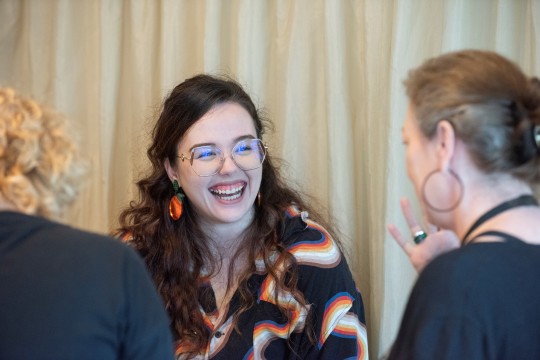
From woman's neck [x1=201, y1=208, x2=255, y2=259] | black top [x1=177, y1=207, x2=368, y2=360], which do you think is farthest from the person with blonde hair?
woman's neck [x1=201, y1=208, x2=255, y2=259]

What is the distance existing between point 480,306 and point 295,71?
1269 mm

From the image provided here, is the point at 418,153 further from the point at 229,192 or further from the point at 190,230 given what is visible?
the point at 190,230

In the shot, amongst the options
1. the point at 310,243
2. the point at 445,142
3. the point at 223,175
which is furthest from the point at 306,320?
the point at 445,142

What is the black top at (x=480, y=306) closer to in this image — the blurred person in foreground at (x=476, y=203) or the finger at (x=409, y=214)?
the blurred person in foreground at (x=476, y=203)

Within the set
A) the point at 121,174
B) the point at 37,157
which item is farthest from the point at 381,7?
the point at 37,157

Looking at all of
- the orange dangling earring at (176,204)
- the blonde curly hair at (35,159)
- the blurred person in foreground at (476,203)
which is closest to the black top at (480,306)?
the blurred person in foreground at (476,203)

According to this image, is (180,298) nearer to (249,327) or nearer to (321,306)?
(249,327)

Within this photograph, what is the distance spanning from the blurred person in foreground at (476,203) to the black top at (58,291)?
0.41 metres

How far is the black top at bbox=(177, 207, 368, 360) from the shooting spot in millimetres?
1750

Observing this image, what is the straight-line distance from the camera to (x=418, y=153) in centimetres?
109

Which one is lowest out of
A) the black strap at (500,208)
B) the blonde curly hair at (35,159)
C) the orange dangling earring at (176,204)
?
the orange dangling earring at (176,204)

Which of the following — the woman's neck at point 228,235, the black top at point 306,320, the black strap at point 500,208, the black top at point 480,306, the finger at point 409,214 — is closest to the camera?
the black top at point 480,306

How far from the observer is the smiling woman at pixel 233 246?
1.77m

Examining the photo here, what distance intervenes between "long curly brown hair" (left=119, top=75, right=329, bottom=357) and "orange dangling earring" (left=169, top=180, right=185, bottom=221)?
0.06ft
